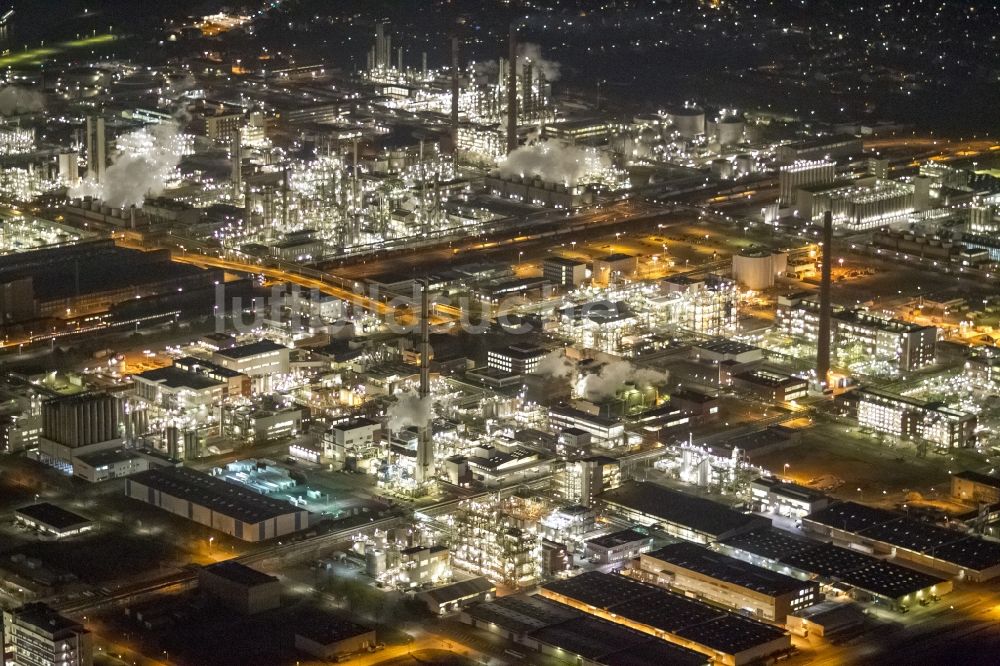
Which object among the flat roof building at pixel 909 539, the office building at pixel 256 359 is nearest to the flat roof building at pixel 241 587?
the flat roof building at pixel 909 539

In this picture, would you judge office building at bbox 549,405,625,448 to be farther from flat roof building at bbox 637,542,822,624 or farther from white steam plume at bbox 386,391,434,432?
flat roof building at bbox 637,542,822,624

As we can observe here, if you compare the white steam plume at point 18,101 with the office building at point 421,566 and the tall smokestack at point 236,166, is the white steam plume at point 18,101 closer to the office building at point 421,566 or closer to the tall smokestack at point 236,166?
the tall smokestack at point 236,166

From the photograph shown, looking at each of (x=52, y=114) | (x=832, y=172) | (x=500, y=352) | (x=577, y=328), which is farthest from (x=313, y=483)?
(x=52, y=114)

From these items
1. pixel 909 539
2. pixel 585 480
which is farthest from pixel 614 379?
pixel 909 539

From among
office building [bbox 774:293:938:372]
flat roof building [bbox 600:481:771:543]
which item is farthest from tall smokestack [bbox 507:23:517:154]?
flat roof building [bbox 600:481:771:543]

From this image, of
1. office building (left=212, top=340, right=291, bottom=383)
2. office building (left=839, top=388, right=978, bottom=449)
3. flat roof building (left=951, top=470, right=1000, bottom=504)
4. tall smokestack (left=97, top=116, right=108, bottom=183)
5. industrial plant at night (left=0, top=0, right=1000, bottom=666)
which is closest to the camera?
industrial plant at night (left=0, top=0, right=1000, bottom=666)

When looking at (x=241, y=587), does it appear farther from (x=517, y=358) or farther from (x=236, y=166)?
(x=236, y=166)
